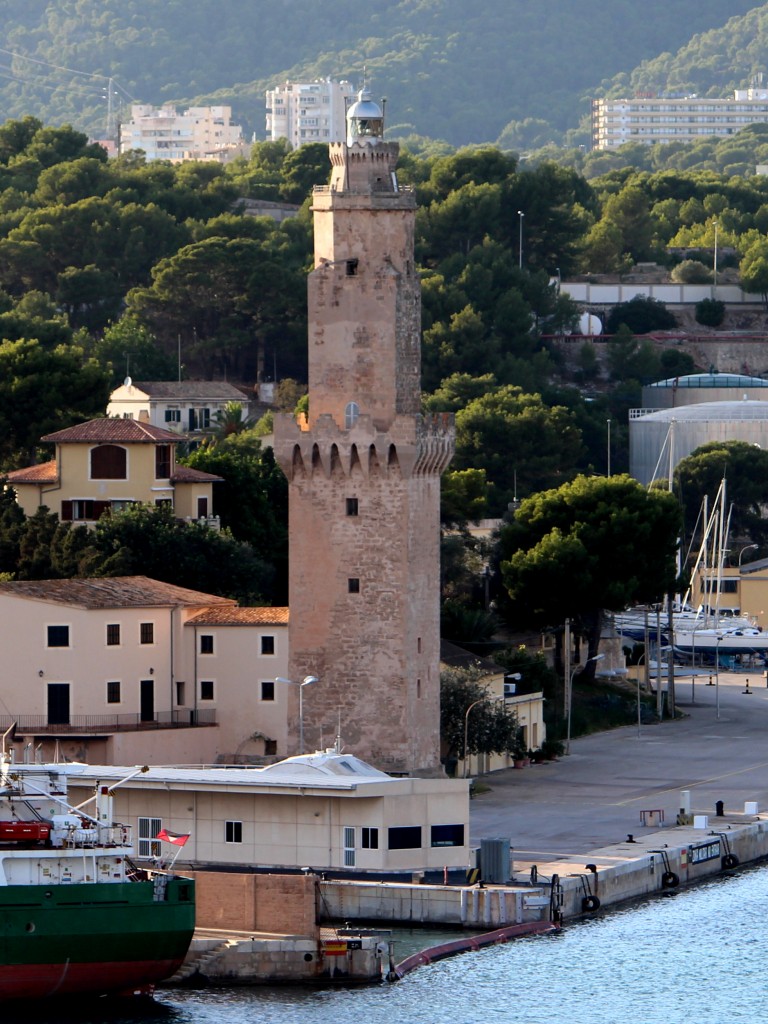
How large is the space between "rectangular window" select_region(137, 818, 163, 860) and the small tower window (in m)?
9.79

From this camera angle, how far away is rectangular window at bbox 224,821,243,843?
5194cm

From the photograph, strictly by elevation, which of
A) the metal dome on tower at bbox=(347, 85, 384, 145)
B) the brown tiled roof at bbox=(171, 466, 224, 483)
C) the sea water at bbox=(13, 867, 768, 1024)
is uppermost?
the metal dome on tower at bbox=(347, 85, 384, 145)

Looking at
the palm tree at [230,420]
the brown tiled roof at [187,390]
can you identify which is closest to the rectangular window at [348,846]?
the palm tree at [230,420]

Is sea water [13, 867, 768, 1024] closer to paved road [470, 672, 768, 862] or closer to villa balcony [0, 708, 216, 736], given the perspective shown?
paved road [470, 672, 768, 862]

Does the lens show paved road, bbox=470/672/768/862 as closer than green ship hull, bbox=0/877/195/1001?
No

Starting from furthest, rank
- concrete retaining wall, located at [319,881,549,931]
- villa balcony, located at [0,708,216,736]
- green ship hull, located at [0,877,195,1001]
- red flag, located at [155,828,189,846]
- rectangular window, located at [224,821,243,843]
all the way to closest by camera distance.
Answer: villa balcony, located at [0,708,216,736] < rectangular window, located at [224,821,243,843] < concrete retaining wall, located at [319,881,549,931] < red flag, located at [155,828,189,846] < green ship hull, located at [0,877,195,1001]

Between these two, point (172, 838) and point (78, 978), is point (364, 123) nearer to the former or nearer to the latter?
point (172, 838)

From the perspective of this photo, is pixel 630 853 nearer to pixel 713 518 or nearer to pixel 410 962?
Answer: pixel 410 962

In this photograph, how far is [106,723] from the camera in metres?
59.9

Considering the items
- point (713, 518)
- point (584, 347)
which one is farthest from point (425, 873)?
point (584, 347)

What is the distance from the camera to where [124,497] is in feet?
242

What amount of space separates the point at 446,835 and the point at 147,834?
518cm

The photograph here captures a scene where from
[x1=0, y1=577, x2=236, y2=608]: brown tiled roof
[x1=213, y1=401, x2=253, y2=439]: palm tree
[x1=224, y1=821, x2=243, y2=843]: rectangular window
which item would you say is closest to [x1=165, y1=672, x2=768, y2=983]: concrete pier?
[x1=224, y1=821, x2=243, y2=843]: rectangular window

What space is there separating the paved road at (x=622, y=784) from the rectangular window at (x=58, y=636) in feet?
28.2
